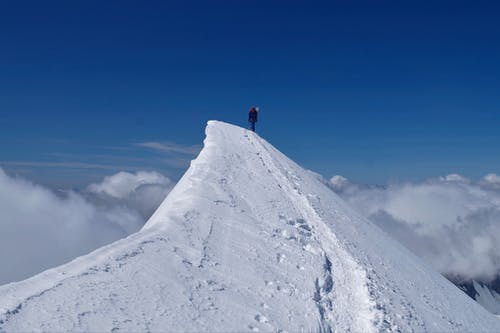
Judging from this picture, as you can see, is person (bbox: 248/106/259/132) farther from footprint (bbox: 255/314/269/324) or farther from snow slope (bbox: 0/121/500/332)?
footprint (bbox: 255/314/269/324)

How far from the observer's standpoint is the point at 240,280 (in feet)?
31.2

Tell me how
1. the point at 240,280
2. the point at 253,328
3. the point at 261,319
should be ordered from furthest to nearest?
the point at 240,280
the point at 261,319
the point at 253,328

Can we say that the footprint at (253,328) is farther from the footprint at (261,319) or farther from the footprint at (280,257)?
the footprint at (280,257)

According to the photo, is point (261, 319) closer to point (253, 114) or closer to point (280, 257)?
point (280, 257)

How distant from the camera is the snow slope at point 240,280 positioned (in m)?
7.32

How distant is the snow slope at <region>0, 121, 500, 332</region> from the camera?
7.32 metres

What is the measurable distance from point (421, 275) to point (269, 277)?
7.99 m

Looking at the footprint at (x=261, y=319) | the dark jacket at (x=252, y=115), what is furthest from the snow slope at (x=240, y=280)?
the dark jacket at (x=252, y=115)

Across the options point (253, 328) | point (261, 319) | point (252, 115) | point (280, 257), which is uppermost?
point (252, 115)

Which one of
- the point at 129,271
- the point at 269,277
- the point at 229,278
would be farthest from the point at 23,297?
the point at 269,277

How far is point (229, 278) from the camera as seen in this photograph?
948 cm

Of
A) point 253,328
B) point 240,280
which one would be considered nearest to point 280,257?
point 240,280

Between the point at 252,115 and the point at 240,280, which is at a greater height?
the point at 252,115

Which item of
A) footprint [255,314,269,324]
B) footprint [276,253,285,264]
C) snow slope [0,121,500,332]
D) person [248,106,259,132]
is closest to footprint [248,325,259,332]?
snow slope [0,121,500,332]
